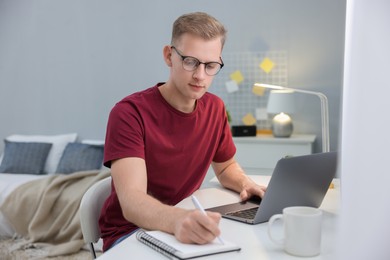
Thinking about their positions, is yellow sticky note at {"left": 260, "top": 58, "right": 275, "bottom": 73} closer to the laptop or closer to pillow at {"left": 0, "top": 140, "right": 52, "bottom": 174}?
pillow at {"left": 0, "top": 140, "right": 52, "bottom": 174}

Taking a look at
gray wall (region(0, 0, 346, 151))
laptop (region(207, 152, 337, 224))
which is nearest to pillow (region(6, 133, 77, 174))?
gray wall (region(0, 0, 346, 151))

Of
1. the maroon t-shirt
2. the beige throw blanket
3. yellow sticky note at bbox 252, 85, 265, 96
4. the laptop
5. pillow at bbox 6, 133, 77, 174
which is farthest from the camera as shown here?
pillow at bbox 6, 133, 77, 174

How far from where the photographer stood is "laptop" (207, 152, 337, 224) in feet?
3.59

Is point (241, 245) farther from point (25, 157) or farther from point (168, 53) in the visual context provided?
point (25, 157)

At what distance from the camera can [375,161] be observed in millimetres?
224

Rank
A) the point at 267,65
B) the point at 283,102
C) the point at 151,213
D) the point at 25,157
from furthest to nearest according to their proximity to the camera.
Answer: the point at 25,157 < the point at 267,65 < the point at 283,102 < the point at 151,213

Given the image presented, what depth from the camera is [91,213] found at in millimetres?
1413

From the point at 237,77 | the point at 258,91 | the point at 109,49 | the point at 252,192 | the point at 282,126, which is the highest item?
the point at 109,49

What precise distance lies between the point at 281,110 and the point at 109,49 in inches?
67.5

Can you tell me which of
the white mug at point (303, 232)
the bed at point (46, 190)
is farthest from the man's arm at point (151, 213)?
the bed at point (46, 190)

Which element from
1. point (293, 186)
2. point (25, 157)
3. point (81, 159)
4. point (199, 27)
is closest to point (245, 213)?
point (293, 186)

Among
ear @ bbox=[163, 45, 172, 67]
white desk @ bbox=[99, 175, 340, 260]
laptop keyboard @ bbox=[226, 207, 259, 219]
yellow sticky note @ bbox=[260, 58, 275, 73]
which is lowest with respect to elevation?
laptop keyboard @ bbox=[226, 207, 259, 219]

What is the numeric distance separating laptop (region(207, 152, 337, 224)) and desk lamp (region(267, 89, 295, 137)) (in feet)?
7.15

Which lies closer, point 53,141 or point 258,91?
point 258,91
